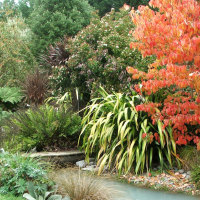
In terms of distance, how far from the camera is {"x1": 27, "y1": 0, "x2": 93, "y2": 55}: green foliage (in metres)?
18.4

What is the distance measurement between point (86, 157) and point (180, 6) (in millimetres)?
3542

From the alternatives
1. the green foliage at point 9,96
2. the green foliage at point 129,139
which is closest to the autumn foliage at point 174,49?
the green foliage at point 129,139

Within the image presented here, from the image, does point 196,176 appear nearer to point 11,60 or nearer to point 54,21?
point 11,60

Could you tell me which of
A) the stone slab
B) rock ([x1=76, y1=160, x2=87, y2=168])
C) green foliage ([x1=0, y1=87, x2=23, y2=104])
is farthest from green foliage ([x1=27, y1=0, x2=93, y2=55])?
rock ([x1=76, y1=160, x2=87, y2=168])

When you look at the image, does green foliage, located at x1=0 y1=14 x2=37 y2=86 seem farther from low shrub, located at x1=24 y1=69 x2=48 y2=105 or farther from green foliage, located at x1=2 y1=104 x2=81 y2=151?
green foliage, located at x1=2 y1=104 x2=81 y2=151

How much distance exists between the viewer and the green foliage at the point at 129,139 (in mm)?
6094

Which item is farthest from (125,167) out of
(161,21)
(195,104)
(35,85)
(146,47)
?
(35,85)

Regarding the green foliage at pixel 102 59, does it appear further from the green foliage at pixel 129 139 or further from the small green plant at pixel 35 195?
the small green plant at pixel 35 195

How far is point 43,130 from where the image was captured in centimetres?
714

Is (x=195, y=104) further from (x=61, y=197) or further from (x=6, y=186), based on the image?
(x=6, y=186)

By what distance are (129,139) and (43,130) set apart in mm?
2012

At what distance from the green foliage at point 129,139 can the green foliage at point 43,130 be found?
0.64m

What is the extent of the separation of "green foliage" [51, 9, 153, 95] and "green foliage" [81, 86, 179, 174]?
1.28 meters

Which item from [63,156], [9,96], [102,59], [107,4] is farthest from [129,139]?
[107,4]
